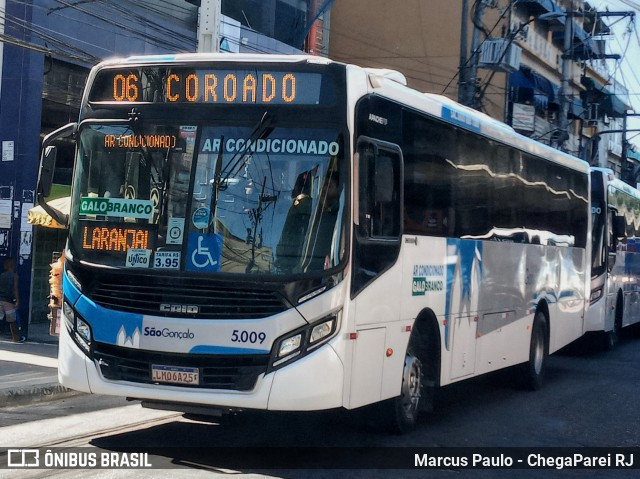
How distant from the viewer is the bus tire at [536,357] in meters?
13.7

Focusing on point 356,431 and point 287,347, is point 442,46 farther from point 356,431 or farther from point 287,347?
point 287,347

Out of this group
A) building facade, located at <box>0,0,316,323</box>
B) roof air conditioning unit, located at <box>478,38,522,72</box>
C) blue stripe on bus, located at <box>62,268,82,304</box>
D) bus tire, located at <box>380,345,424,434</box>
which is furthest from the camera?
roof air conditioning unit, located at <box>478,38,522,72</box>

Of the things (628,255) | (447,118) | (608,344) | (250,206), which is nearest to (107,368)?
(250,206)

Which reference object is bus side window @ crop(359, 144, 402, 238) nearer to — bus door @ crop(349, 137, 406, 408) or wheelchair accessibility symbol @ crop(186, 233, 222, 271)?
bus door @ crop(349, 137, 406, 408)

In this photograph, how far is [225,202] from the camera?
Result: 7848mm

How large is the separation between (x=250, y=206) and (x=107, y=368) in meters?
1.78

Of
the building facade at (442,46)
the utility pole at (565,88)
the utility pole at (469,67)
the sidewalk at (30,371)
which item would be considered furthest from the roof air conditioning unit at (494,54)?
the building facade at (442,46)

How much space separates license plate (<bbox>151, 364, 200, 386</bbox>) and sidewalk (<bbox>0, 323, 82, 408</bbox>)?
384 cm

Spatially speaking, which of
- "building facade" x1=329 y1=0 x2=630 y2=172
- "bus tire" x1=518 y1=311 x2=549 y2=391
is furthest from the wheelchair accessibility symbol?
"building facade" x1=329 y1=0 x2=630 y2=172

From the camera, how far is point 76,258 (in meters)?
8.30

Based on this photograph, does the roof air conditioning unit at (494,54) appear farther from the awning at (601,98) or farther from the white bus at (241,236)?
the awning at (601,98)

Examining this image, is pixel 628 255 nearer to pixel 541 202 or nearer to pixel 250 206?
pixel 541 202

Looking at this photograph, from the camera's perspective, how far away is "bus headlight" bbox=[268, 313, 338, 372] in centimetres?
764

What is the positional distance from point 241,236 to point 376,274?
1305 millimetres
